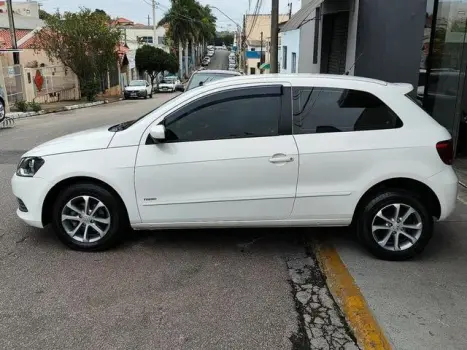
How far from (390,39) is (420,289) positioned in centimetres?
766

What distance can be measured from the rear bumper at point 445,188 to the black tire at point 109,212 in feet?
9.43

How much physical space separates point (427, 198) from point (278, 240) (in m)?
1.52

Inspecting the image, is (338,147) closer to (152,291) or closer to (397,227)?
(397,227)

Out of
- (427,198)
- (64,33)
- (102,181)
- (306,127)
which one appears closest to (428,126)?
(427,198)

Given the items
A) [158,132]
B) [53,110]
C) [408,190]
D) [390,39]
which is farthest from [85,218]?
[53,110]

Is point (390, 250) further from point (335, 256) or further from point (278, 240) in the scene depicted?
point (278, 240)

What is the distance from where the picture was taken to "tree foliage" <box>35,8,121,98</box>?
97.0 feet

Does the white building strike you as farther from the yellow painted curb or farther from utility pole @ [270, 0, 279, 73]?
the yellow painted curb

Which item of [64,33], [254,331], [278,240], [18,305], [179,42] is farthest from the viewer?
[179,42]

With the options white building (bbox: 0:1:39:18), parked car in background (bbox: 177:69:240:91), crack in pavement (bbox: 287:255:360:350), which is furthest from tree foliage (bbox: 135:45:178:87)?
crack in pavement (bbox: 287:255:360:350)

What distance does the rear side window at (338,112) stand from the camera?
4.43 meters

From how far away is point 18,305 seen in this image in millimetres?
3686

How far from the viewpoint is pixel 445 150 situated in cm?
438

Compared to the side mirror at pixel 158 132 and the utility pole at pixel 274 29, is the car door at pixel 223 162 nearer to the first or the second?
the side mirror at pixel 158 132
